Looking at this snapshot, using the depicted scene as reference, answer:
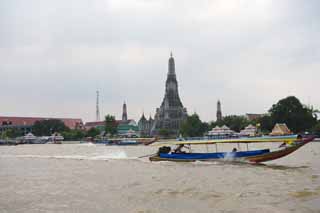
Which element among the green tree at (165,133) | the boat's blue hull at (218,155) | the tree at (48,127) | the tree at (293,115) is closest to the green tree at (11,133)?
the tree at (48,127)

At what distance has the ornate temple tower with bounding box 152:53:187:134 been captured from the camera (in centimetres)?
14712

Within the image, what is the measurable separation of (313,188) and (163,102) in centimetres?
13794

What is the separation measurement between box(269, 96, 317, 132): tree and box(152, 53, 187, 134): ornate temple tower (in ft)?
181

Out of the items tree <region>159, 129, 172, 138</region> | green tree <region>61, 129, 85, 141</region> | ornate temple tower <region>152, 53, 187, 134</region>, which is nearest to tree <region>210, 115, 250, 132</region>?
tree <region>159, 129, 172, 138</region>

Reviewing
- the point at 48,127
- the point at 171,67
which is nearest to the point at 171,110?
the point at 171,67

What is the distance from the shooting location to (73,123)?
177m

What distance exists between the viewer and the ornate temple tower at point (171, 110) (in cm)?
14712

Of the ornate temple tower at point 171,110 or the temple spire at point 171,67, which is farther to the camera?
the temple spire at point 171,67

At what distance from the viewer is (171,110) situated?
14850 cm

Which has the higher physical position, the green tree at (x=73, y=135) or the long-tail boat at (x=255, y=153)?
the green tree at (x=73, y=135)

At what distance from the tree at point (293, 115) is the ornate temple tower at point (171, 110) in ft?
181

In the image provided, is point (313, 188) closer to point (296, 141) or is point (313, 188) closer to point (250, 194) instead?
point (250, 194)

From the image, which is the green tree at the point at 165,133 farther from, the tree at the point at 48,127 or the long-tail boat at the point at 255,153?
the long-tail boat at the point at 255,153

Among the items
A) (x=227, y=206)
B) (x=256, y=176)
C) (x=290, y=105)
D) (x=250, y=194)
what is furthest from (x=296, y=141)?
(x=290, y=105)
